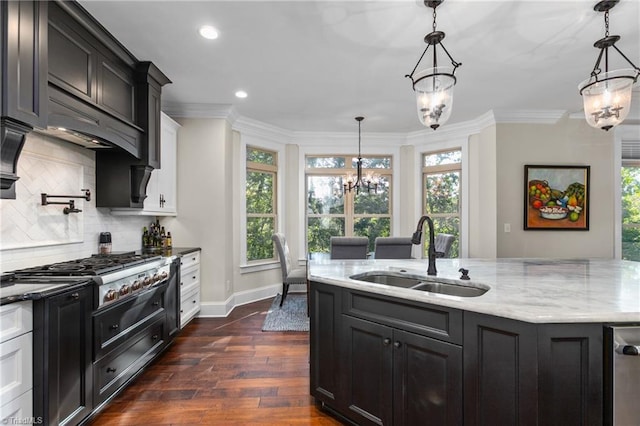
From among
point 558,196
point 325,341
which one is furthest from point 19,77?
point 558,196

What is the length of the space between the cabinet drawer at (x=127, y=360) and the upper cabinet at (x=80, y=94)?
119cm

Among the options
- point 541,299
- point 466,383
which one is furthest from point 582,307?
point 466,383

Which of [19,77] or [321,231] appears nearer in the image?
[19,77]

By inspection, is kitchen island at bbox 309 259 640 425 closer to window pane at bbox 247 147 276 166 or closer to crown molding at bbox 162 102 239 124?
Answer: crown molding at bbox 162 102 239 124

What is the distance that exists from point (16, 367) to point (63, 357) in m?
0.23

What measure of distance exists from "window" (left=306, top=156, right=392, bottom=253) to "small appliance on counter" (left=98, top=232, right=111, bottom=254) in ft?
10.7

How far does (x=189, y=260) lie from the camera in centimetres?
369

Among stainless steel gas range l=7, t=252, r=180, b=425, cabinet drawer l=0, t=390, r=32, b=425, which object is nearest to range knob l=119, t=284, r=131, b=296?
stainless steel gas range l=7, t=252, r=180, b=425

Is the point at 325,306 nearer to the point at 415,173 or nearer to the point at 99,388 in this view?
the point at 99,388

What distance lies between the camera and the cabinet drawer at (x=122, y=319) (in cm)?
203

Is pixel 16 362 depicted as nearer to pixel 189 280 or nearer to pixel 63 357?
pixel 63 357

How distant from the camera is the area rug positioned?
374cm

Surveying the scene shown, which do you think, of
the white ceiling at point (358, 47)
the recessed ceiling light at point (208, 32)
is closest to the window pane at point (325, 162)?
the white ceiling at point (358, 47)

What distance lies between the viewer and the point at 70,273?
1.97 metres
